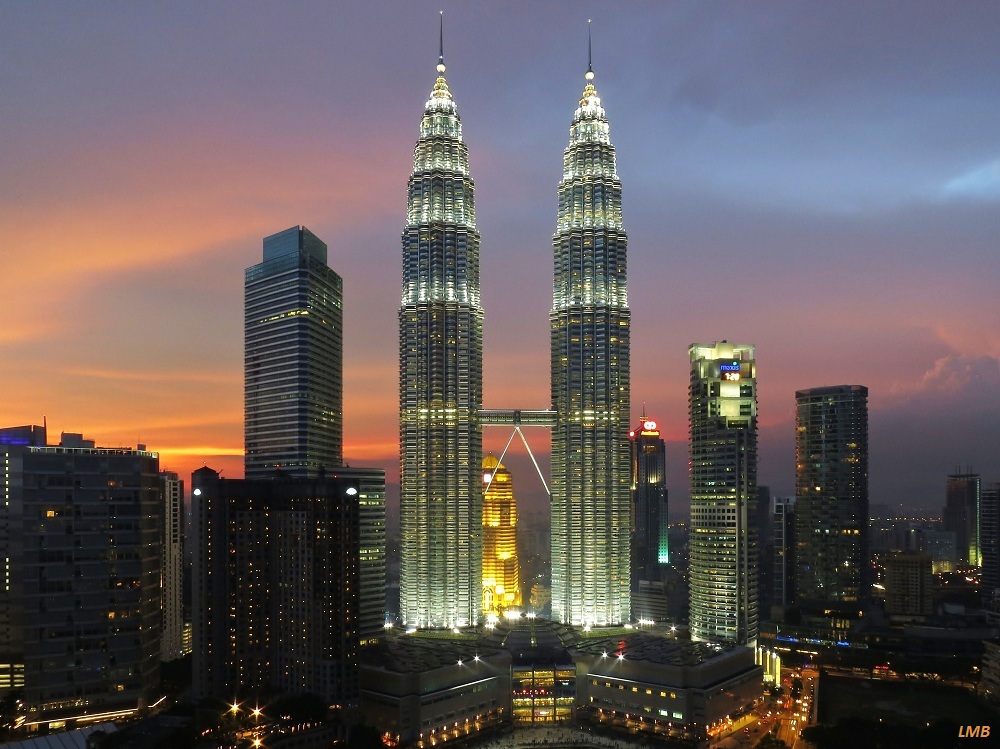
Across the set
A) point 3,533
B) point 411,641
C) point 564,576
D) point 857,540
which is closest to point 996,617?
point 857,540

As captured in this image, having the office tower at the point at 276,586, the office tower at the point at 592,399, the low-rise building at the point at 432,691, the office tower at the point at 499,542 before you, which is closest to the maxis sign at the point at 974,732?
the low-rise building at the point at 432,691

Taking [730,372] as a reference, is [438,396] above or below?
below

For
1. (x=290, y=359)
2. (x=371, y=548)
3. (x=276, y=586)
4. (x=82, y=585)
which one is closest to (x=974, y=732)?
(x=276, y=586)

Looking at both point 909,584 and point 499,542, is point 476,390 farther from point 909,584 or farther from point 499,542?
point 909,584

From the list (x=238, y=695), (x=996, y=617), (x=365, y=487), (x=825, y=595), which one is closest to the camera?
(x=238, y=695)

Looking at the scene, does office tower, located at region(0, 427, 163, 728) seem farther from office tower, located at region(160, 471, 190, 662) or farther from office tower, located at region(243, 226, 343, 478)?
office tower, located at region(243, 226, 343, 478)

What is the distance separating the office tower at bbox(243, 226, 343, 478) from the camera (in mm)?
151125

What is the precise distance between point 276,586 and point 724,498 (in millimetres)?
74562

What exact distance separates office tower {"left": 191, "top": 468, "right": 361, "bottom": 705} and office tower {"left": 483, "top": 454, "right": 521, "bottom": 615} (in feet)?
217

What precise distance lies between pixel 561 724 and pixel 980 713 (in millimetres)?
59339

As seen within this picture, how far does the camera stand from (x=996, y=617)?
161000 millimetres

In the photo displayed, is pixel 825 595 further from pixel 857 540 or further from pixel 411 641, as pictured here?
pixel 411 641

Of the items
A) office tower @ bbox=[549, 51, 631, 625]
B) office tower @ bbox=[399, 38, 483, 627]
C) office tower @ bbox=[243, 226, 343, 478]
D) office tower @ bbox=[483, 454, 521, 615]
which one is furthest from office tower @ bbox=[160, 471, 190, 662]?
office tower @ bbox=[549, 51, 631, 625]

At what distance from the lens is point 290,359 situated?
152125mm
